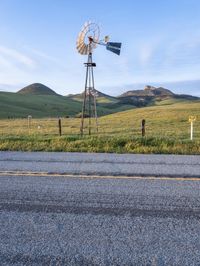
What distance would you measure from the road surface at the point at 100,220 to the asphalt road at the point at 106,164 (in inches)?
24.7

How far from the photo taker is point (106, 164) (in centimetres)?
907

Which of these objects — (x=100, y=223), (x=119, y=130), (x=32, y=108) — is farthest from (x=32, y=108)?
(x=100, y=223)

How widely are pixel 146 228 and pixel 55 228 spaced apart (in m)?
1.13

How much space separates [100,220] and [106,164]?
14.3ft

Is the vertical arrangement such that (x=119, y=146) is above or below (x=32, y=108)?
below

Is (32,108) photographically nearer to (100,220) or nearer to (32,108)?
(32,108)

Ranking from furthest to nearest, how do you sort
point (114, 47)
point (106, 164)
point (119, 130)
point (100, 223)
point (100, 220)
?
point (119, 130)
point (114, 47)
point (106, 164)
point (100, 220)
point (100, 223)

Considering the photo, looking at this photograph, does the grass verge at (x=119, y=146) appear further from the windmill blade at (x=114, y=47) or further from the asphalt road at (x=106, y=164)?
the windmill blade at (x=114, y=47)

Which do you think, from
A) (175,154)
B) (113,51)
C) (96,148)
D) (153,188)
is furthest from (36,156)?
(113,51)

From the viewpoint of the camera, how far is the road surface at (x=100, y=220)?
3.77m

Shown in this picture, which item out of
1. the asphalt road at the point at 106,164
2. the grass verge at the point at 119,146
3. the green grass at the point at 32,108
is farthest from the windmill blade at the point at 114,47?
the green grass at the point at 32,108

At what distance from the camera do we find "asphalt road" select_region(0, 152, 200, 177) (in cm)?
787

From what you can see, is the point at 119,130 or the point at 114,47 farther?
the point at 119,130

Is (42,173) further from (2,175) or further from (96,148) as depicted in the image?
(96,148)
